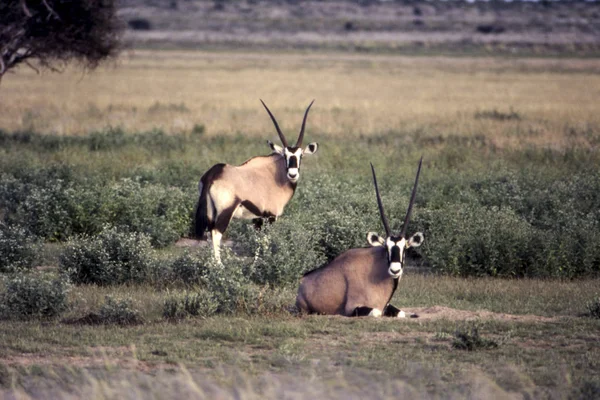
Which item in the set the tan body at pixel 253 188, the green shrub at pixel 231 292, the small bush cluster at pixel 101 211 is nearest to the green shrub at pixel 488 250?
the tan body at pixel 253 188

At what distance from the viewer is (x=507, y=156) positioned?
19812 millimetres

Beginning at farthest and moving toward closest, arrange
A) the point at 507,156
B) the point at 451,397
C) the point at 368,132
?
the point at 368,132 → the point at 507,156 → the point at 451,397

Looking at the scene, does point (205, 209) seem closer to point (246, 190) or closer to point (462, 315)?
point (246, 190)

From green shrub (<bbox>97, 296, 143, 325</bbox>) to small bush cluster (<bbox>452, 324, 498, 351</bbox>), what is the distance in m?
3.10

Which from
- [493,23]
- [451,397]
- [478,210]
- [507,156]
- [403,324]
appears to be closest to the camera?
[451,397]

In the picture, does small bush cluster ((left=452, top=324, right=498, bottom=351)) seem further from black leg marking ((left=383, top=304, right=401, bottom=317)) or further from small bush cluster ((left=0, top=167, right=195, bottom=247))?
small bush cluster ((left=0, top=167, right=195, bottom=247))

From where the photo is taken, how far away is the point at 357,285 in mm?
8672

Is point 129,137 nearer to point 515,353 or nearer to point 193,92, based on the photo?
point 515,353

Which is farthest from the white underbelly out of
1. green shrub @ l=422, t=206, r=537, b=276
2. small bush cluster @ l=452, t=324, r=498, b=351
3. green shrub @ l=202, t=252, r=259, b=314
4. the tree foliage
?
the tree foliage

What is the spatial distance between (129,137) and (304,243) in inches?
501

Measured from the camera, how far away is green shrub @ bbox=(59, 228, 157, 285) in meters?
10.5

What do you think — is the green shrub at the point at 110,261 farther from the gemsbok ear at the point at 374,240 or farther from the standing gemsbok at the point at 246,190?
the gemsbok ear at the point at 374,240

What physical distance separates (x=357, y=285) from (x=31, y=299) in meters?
3.28

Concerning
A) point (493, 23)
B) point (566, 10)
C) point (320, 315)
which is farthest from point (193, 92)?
point (566, 10)
